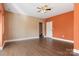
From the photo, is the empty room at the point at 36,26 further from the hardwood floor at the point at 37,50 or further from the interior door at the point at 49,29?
the hardwood floor at the point at 37,50

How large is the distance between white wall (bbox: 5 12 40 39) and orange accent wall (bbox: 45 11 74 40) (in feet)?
6.66

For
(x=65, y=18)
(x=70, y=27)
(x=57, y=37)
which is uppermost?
(x=65, y=18)

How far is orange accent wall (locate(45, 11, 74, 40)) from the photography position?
26.8 ft

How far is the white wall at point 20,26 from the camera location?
8.68 meters

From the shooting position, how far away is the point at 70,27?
8180 mm

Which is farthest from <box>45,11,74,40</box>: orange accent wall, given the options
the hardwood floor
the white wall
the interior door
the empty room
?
the hardwood floor

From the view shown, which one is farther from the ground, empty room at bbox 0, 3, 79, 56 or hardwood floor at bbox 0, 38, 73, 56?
empty room at bbox 0, 3, 79, 56

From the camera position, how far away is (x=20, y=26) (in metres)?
9.74

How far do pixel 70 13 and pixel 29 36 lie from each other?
468 centimetres

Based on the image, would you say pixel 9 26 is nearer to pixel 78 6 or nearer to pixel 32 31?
pixel 32 31

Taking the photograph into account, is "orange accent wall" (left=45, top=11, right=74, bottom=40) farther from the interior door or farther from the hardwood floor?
the hardwood floor

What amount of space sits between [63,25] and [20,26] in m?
3.76

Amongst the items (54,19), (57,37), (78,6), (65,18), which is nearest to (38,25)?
(54,19)

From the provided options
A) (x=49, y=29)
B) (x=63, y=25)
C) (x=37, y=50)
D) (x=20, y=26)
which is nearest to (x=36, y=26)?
(x=49, y=29)
